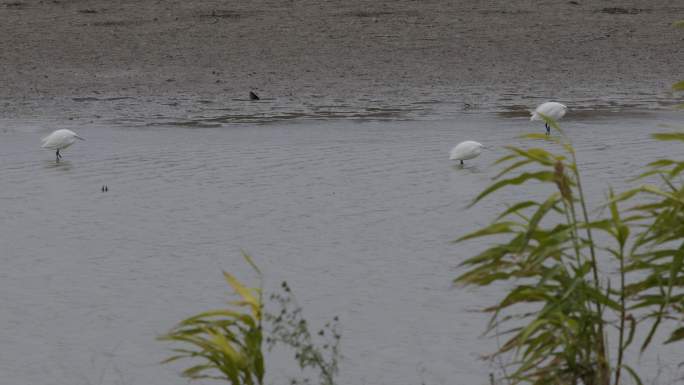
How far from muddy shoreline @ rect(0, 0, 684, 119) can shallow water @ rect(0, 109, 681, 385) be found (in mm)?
2326

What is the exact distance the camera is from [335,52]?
1894 cm

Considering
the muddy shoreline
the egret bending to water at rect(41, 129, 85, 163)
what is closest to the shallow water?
the egret bending to water at rect(41, 129, 85, 163)

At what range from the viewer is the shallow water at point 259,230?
614 centimetres

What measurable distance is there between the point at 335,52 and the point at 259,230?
10.4 metres

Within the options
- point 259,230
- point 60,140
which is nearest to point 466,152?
point 259,230

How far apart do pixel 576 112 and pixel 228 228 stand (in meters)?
7.17

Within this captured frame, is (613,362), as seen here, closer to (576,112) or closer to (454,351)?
(454,351)

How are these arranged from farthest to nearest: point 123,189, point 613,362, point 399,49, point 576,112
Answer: point 399,49
point 576,112
point 123,189
point 613,362

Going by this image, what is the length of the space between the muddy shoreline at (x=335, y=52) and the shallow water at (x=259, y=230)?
233cm

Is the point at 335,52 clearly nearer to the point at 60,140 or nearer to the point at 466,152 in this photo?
the point at 60,140

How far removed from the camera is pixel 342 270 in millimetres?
7574

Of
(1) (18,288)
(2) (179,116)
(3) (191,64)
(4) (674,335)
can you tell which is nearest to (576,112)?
(2) (179,116)

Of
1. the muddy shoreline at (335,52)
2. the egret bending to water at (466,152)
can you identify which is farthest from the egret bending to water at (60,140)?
the egret bending to water at (466,152)

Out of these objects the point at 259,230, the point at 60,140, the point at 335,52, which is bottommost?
the point at 259,230
